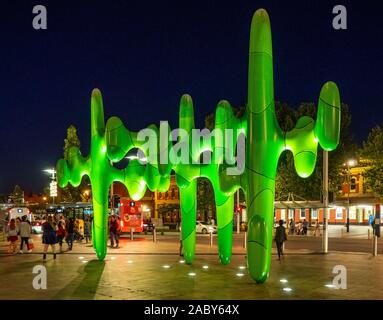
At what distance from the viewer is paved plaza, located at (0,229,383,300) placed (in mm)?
10320

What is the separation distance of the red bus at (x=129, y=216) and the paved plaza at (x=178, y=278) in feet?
55.6

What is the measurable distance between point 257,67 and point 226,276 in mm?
5825

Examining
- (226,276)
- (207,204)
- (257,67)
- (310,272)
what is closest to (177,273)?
(226,276)

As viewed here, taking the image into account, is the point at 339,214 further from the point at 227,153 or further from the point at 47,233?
the point at 227,153

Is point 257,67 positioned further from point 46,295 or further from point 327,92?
point 46,295

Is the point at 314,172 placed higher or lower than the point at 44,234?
higher

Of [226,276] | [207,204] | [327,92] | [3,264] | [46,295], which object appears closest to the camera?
[46,295]

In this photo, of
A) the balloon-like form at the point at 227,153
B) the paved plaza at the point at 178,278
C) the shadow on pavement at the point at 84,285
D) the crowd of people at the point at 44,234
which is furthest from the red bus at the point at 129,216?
the shadow on pavement at the point at 84,285

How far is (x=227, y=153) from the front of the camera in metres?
13.6

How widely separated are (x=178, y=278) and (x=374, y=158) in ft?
112

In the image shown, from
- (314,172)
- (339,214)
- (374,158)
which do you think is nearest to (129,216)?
(314,172)

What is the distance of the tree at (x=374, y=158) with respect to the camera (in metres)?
41.2

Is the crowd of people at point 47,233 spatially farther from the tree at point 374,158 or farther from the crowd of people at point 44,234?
the tree at point 374,158

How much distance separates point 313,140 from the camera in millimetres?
11273
